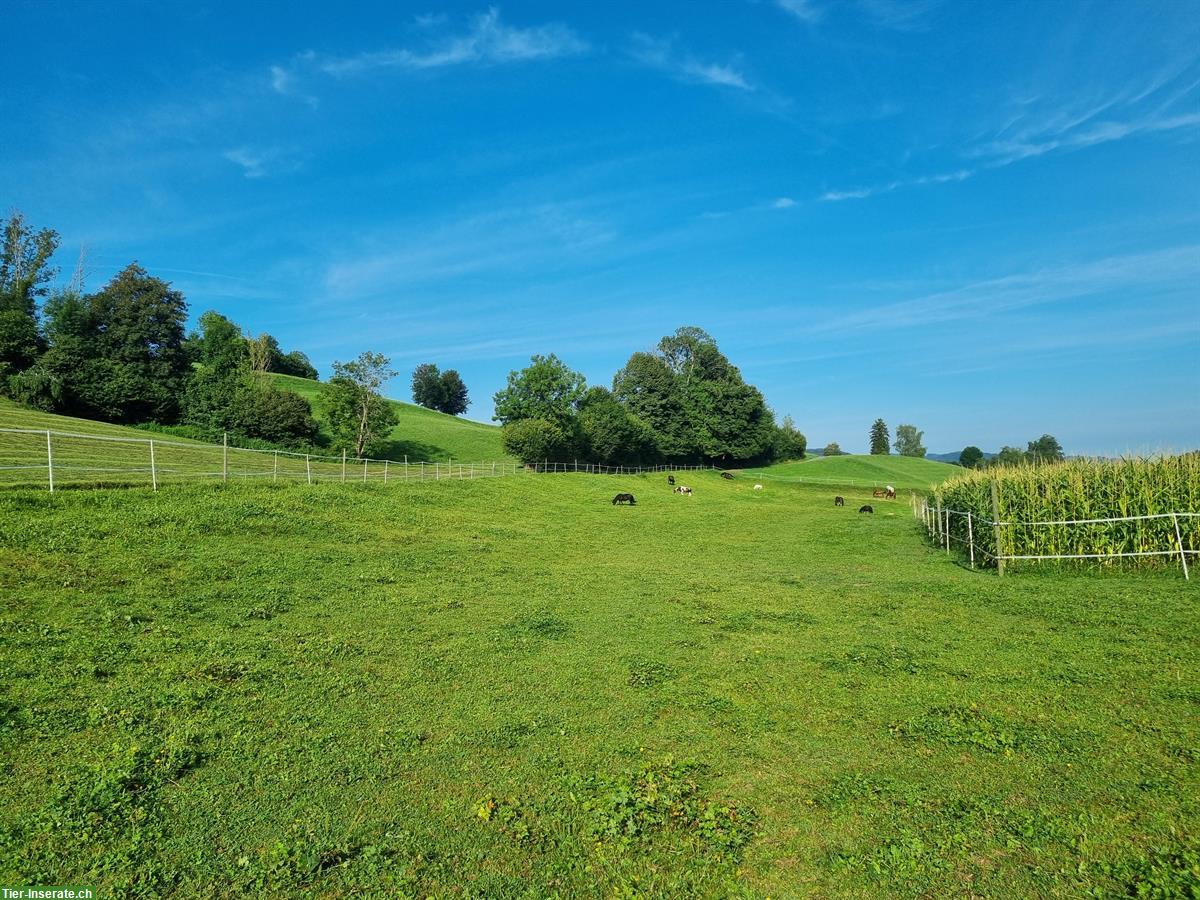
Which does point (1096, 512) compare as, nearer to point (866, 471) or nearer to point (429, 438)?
point (429, 438)

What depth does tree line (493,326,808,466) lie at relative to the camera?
6391 centimetres

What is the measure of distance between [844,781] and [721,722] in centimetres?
169

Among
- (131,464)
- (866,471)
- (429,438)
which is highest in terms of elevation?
(429,438)

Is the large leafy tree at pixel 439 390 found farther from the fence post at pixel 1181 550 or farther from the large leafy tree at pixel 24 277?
the fence post at pixel 1181 550

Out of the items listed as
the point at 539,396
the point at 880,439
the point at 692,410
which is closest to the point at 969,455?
the point at 880,439

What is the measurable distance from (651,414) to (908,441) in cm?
11096

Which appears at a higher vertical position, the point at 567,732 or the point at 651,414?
the point at 651,414

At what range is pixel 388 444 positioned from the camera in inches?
2596

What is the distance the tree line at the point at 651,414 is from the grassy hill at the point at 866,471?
4523mm

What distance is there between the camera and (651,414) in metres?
82.0

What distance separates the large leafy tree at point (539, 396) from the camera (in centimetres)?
6412

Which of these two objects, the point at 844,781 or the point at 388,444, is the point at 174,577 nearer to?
the point at 844,781

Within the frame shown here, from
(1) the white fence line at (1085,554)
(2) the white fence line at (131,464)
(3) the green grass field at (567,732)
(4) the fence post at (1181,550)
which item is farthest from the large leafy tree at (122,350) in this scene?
(4) the fence post at (1181,550)

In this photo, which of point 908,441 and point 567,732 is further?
point 908,441
